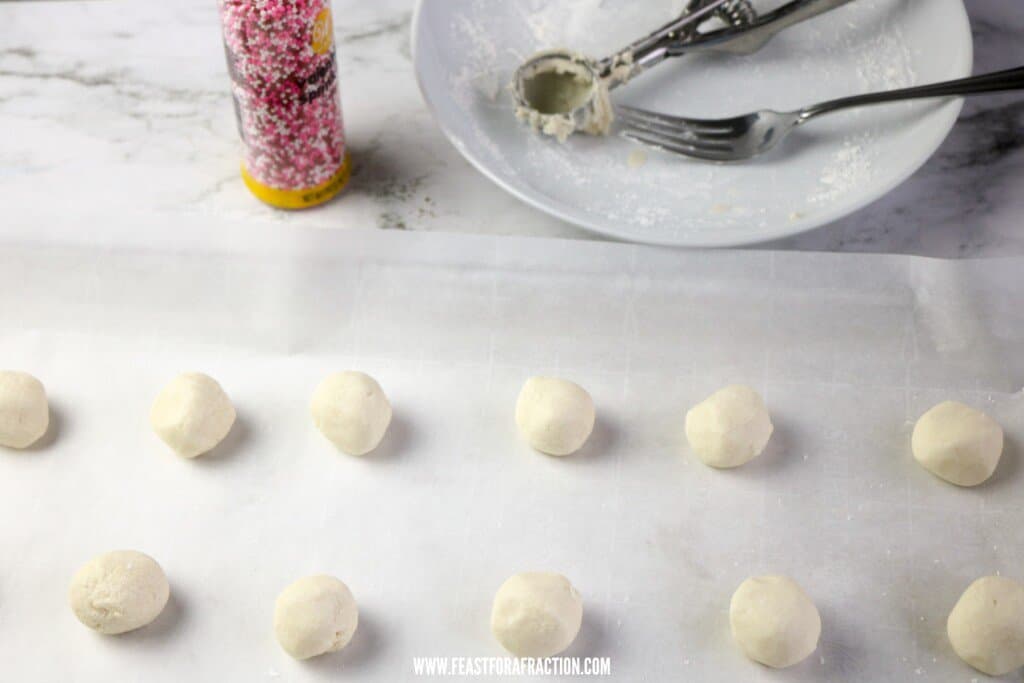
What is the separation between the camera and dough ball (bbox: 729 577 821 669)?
1252 mm

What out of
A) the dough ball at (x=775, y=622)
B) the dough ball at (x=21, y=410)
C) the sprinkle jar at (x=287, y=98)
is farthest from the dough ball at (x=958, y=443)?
the dough ball at (x=21, y=410)

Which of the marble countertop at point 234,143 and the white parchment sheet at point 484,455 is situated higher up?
the marble countertop at point 234,143

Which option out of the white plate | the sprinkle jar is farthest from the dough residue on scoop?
the sprinkle jar

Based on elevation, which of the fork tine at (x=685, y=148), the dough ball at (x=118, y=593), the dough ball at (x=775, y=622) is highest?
the fork tine at (x=685, y=148)

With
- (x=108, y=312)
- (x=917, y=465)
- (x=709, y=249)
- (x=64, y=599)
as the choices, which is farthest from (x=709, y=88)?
(x=64, y=599)

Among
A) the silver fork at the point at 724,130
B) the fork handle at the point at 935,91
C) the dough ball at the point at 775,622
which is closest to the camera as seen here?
the dough ball at the point at 775,622

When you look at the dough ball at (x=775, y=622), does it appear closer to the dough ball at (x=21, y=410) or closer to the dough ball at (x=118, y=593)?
the dough ball at (x=118, y=593)

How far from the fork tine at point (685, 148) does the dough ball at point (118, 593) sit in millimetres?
917

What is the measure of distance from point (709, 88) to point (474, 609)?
0.91 meters

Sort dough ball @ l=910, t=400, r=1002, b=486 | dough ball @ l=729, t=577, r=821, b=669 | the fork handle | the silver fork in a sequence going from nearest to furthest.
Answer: dough ball @ l=729, t=577, r=821, b=669, dough ball @ l=910, t=400, r=1002, b=486, the fork handle, the silver fork

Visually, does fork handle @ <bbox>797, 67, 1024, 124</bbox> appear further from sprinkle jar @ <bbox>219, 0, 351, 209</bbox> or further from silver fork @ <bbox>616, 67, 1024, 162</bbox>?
sprinkle jar @ <bbox>219, 0, 351, 209</bbox>

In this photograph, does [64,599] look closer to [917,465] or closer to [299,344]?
[299,344]

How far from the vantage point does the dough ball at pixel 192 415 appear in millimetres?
1401

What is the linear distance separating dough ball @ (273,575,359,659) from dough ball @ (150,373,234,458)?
9.5 inches
